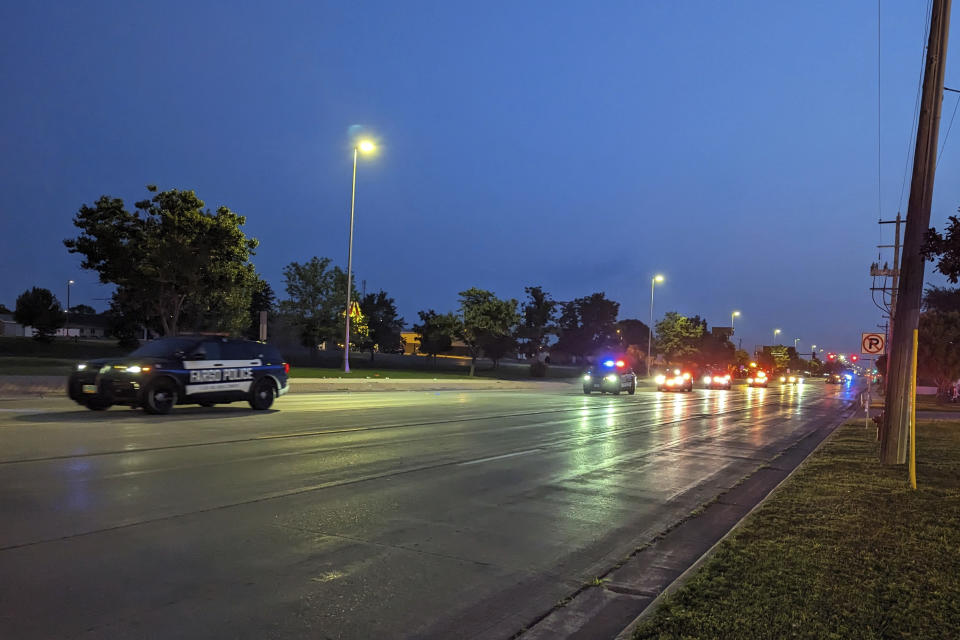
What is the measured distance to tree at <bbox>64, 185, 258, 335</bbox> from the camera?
29609 millimetres

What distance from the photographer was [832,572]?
5.12 meters

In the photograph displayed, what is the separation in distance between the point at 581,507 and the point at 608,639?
3.59 metres

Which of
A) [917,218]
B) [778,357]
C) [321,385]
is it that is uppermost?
[917,218]

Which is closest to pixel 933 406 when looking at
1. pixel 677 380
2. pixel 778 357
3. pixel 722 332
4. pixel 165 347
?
pixel 677 380

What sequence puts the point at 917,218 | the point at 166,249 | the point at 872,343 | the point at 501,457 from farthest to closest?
the point at 166,249 < the point at 872,343 < the point at 501,457 < the point at 917,218

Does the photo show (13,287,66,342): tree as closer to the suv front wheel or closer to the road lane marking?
the suv front wheel

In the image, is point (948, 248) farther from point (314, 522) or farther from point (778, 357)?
point (778, 357)

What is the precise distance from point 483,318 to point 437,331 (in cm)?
481

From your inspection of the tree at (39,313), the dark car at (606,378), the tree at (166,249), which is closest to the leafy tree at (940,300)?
the dark car at (606,378)

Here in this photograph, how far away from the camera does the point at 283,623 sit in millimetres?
4152

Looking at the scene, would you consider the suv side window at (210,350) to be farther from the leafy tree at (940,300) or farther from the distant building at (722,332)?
the distant building at (722,332)

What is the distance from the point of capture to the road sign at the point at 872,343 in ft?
65.0

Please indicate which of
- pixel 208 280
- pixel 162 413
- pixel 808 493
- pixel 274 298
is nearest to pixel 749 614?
pixel 808 493

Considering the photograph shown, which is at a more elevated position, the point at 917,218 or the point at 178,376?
the point at 917,218
